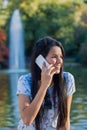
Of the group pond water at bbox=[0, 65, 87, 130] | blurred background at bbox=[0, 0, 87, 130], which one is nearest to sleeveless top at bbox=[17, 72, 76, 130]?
pond water at bbox=[0, 65, 87, 130]

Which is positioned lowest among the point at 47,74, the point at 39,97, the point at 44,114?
the point at 44,114

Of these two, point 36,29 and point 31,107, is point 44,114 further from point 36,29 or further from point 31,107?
point 36,29

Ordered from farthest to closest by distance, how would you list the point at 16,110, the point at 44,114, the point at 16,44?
the point at 16,44 → the point at 16,110 → the point at 44,114

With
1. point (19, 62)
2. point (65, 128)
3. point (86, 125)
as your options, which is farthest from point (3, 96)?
point (19, 62)

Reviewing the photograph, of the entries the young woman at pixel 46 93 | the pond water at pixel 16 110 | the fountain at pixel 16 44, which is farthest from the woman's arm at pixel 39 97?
the fountain at pixel 16 44

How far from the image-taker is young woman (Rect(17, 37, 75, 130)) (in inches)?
98.9

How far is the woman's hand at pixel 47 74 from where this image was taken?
2.48m

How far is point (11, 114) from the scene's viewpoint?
32.6ft

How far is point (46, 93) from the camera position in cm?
262

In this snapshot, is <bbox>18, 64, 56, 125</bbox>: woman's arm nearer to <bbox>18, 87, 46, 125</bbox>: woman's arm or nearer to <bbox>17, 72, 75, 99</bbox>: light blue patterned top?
<bbox>18, 87, 46, 125</bbox>: woman's arm

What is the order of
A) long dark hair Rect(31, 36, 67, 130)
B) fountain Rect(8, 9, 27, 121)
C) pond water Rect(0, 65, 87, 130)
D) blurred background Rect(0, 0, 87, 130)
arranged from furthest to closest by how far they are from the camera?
blurred background Rect(0, 0, 87, 130) < fountain Rect(8, 9, 27, 121) < pond water Rect(0, 65, 87, 130) < long dark hair Rect(31, 36, 67, 130)

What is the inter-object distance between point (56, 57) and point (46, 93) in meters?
0.20

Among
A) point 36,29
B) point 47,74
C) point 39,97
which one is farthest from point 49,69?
point 36,29

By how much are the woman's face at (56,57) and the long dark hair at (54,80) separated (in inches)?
0.7
